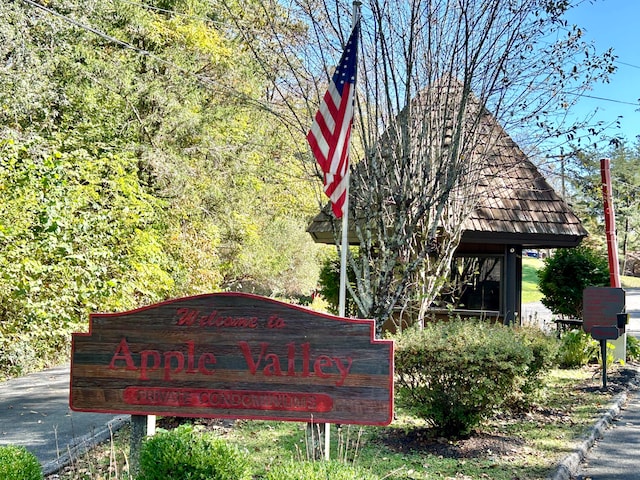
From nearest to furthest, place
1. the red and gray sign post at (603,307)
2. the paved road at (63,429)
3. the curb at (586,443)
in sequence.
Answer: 1. the curb at (586,443)
2. the paved road at (63,429)
3. the red and gray sign post at (603,307)

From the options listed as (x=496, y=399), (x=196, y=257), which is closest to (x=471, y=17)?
(x=496, y=399)

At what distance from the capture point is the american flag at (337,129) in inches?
228

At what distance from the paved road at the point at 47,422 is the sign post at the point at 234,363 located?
100 centimetres

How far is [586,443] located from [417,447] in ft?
6.16

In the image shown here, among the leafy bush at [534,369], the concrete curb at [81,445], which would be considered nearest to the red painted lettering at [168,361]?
the concrete curb at [81,445]

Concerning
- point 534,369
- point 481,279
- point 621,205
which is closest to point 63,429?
point 534,369

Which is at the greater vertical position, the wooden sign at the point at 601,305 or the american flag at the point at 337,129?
the american flag at the point at 337,129

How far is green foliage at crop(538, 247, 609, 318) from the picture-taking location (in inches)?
621

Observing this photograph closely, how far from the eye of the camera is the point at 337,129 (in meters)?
5.79

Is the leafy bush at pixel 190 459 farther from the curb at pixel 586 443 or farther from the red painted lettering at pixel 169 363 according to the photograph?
the curb at pixel 586 443

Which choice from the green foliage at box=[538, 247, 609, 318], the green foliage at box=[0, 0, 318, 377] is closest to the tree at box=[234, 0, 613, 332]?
the green foliage at box=[0, 0, 318, 377]

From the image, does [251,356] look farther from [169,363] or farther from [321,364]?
[169,363]

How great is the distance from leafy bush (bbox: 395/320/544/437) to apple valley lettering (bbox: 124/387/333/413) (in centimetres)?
192

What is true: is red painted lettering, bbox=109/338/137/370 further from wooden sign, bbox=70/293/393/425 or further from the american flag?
the american flag
